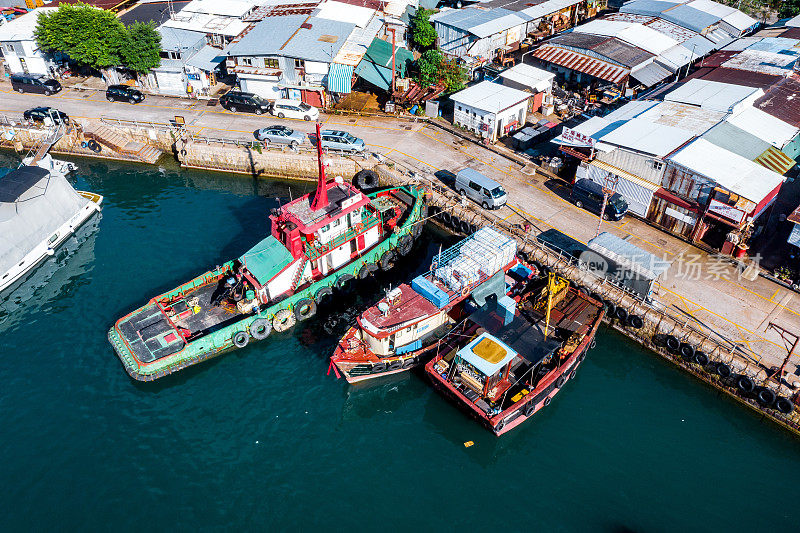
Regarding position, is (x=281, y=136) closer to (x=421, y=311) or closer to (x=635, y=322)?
(x=421, y=311)

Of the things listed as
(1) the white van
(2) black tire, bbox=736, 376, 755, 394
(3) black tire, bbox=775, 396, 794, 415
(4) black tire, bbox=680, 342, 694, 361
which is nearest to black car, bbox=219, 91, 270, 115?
(1) the white van

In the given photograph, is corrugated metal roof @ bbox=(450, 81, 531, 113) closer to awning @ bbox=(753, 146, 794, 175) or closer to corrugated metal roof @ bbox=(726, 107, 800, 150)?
corrugated metal roof @ bbox=(726, 107, 800, 150)

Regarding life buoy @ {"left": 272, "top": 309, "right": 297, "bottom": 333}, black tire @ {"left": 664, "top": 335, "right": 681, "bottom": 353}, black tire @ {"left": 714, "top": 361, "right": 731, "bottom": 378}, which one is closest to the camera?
black tire @ {"left": 714, "top": 361, "right": 731, "bottom": 378}

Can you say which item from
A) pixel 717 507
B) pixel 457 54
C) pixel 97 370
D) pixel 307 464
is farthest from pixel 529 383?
pixel 457 54

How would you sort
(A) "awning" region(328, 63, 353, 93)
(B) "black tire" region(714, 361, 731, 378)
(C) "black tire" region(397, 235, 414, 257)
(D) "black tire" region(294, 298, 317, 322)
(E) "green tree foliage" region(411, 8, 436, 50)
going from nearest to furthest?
(B) "black tire" region(714, 361, 731, 378), (D) "black tire" region(294, 298, 317, 322), (C) "black tire" region(397, 235, 414, 257), (A) "awning" region(328, 63, 353, 93), (E) "green tree foliage" region(411, 8, 436, 50)

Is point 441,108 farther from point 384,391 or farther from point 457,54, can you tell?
point 384,391

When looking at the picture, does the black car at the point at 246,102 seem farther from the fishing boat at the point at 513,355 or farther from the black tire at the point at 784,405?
the black tire at the point at 784,405
